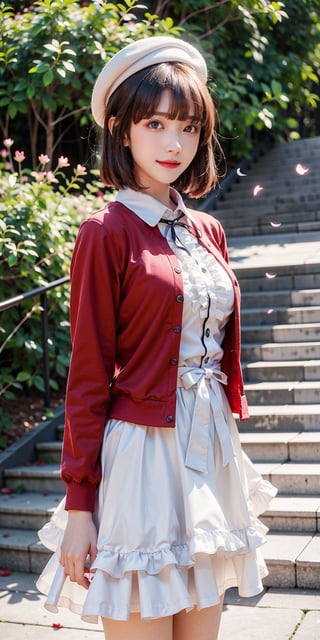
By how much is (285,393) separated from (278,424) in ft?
1.27

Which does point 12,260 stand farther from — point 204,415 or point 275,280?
point 204,415

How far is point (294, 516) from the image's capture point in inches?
166

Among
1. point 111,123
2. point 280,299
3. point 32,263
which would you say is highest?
point 111,123

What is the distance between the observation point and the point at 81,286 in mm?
1924

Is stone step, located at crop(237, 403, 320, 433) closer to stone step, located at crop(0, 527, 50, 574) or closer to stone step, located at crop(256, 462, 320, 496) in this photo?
stone step, located at crop(256, 462, 320, 496)

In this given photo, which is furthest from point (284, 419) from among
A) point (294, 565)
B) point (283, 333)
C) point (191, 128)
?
point (191, 128)

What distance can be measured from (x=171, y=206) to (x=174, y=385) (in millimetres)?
480

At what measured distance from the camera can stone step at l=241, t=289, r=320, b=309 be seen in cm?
659

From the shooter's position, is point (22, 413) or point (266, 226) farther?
point (266, 226)

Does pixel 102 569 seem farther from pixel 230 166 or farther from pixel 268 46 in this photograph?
pixel 230 166

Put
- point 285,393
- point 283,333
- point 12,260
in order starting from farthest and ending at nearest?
point 283,333, point 285,393, point 12,260

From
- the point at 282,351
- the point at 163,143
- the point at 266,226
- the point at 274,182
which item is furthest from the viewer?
the point at 274,182

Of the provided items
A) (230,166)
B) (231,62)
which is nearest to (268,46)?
(231,62)

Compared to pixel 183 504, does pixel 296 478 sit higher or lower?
lower
